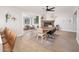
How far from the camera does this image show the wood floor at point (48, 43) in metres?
2.06

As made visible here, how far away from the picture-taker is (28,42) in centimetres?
209

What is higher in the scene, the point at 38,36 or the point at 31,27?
the point at 31,27

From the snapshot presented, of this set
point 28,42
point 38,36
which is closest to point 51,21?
point 38,36

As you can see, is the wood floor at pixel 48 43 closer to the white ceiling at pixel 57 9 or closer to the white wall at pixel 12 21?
the white wall at pixel 12 21

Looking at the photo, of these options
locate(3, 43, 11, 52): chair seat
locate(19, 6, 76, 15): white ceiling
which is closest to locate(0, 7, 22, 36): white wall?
locate(19, 6, 76, 15): white ceiling

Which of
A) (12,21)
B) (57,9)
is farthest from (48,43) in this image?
(12,21)

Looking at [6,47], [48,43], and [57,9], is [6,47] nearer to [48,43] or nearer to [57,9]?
[48,43]

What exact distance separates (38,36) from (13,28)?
16.6 inches

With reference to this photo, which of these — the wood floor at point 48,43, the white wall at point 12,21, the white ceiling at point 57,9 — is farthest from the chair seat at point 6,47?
the white ceiling at point 57,9

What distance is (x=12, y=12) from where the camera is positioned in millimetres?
2049

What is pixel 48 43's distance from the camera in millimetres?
2094
